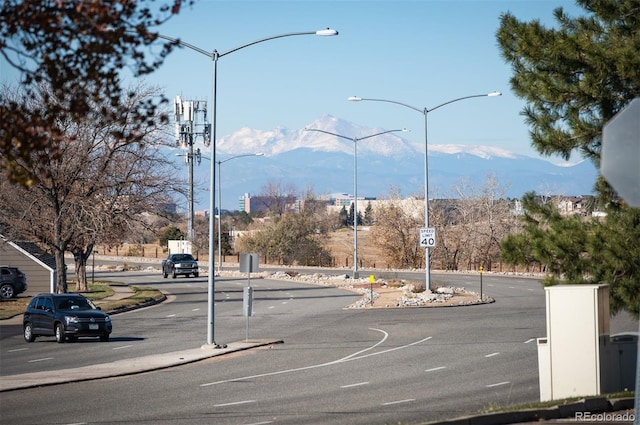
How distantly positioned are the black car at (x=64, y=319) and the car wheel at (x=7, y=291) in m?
19.2

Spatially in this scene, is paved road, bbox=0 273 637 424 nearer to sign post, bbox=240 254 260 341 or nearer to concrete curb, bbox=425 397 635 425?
concrete curb, bbox=425 397 635 425

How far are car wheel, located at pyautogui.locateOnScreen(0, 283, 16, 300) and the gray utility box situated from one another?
127 ft

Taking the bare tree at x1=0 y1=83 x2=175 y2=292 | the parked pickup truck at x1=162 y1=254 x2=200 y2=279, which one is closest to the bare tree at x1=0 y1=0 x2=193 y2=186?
the bare tree at x1=0 y1=83 x2=175 y2=292

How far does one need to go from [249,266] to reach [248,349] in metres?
3.07

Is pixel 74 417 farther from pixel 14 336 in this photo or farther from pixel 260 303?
pixel 260 303


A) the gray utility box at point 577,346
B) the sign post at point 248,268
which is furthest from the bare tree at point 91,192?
the gray utility box at point 577,346

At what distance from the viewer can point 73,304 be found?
31859 millimetres

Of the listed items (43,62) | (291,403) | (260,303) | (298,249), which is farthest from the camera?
(298,249)

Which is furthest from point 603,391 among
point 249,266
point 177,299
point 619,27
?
point 177,299

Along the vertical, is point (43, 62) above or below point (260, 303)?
above

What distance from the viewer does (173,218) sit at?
5281 cm

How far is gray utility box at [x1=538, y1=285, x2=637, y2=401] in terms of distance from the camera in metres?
16.9

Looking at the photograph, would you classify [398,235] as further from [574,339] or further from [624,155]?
[624,155]

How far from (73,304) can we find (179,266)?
39648mm
